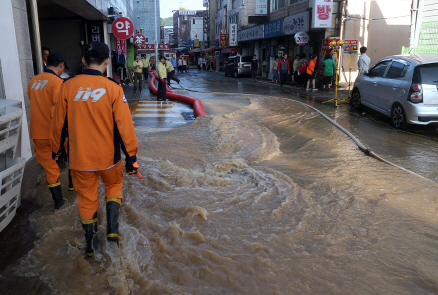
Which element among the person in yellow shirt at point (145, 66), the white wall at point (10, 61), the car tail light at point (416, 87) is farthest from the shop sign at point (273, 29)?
the white wall at point (10, 61)

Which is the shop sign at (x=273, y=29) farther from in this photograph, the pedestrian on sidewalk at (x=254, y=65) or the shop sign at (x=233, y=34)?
the shop sign at (x=233, y=34)

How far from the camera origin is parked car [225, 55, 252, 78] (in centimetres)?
2906

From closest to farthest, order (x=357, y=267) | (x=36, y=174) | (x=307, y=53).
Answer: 1. (x=357, y=267)
2. (x=36, y=174)
3. (x=307, y=53)

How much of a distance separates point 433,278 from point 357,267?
0.56 m

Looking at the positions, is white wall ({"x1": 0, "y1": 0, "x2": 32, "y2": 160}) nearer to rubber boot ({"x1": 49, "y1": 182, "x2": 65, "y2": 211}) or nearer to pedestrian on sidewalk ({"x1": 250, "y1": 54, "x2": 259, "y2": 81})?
rubber boot ({"x1": 49, "y1": 182, "x2": 65, "y2": 211})

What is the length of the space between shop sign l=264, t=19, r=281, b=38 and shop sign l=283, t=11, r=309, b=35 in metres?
1.09

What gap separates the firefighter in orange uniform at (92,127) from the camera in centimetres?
297

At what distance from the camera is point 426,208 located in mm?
4191

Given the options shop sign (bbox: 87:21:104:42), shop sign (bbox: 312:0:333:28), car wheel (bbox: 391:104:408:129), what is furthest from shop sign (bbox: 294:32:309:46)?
car wheel (bbox: 391:104:408:129)

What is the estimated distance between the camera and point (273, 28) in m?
25.8

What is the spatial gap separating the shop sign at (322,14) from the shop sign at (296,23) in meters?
2.09

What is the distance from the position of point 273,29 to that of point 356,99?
16.3 metres

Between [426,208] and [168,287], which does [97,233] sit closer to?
[168,287]

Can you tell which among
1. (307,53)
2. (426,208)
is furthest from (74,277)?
(307,53)
